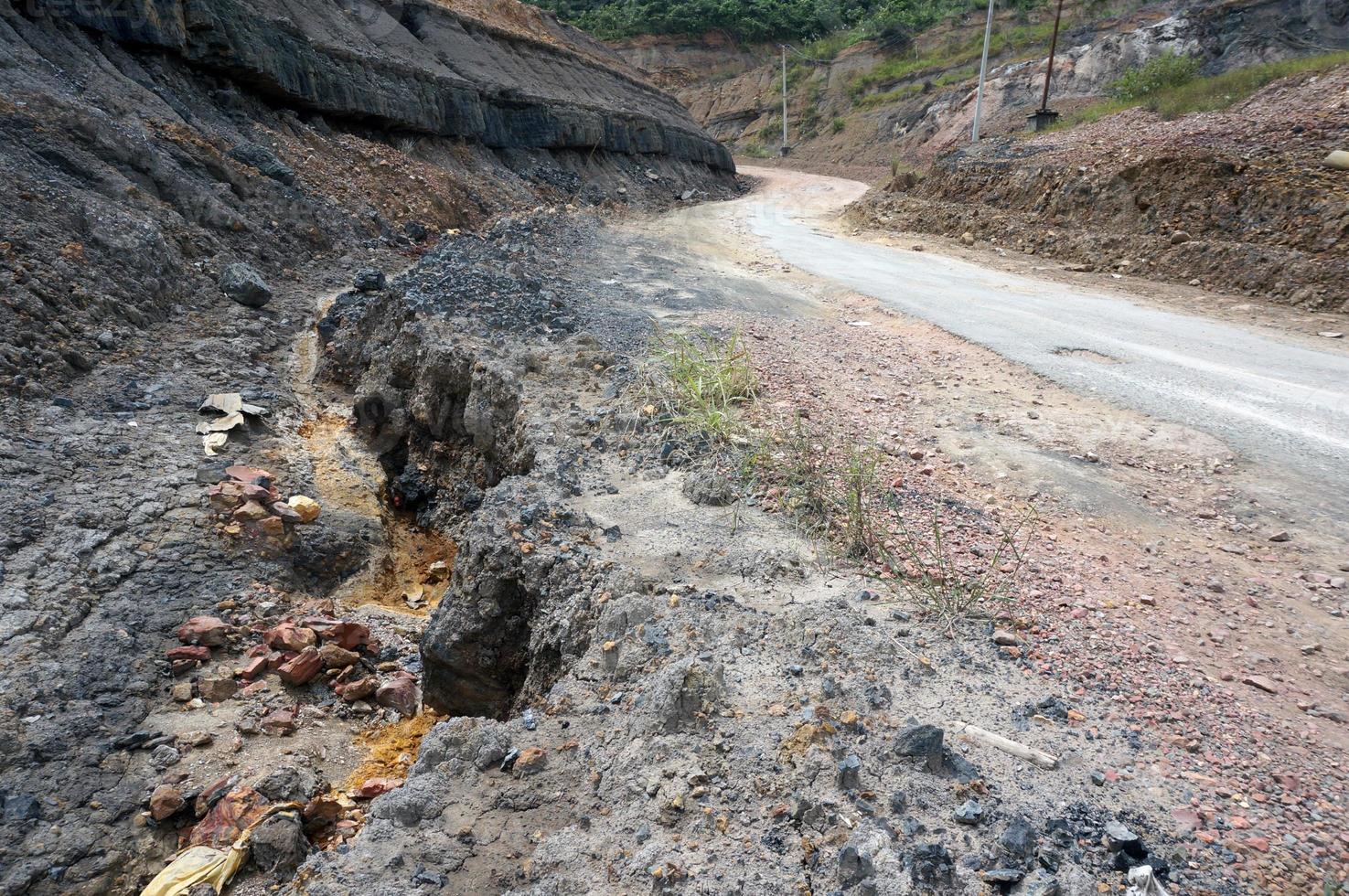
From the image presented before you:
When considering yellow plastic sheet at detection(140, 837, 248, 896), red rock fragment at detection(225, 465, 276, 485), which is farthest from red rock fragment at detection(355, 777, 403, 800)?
red rock fragment at detection(225, 465, 276, 485)

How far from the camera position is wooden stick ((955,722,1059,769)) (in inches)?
96.3

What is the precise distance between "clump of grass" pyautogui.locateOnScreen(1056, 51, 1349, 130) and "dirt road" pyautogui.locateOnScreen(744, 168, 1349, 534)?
627cm

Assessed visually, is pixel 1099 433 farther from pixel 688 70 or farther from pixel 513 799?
pixel 688 70

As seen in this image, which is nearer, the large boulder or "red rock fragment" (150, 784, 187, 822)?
"red rock fragment" (150, 784, 187, 822)

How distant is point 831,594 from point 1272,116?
42.3 feet

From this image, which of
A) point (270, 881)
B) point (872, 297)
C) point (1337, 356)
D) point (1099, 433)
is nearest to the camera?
point (270, 881)

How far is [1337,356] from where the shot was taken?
A: 6852 mm

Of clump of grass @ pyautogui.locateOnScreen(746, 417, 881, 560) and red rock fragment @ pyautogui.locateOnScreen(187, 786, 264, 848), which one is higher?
clump of grass @ pyautogui.locateOnScreen(746, 417, 881, 560)

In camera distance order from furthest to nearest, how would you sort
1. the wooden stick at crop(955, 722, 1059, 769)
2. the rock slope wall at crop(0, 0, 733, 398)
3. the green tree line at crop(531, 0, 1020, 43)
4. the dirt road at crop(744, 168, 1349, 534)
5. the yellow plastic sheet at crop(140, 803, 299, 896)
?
the green tree line at crop(531, 0, 1020, 43) → the rock slope wall at crop(0, 0, 733, 398) → the dirt road at crop(744, 168, 1349, 534) → the yellow plastic sheet at crop(140, 803, 299, 896) → the wooden stick at crop(955, 722, 1059, 769)

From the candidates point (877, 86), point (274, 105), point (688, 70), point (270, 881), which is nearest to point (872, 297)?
point (270, 881)

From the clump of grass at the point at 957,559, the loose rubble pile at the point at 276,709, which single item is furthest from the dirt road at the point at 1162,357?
the loose rubble pile at the point at 276,709

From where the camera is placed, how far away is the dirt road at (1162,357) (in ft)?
15.6

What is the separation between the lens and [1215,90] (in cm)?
1460

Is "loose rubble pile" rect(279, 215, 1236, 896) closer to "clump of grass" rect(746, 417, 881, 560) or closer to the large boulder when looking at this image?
"clump of grass" rect(746, 417, 881, 560)
